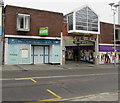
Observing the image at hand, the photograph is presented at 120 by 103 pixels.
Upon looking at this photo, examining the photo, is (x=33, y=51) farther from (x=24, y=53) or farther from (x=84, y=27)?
(x=84, y=27)

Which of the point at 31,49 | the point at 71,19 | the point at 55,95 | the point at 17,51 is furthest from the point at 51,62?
the point at 55,95

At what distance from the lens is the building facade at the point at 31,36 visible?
18.4 m

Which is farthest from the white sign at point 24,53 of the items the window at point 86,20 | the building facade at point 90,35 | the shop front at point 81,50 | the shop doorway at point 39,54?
the window at point 86,20

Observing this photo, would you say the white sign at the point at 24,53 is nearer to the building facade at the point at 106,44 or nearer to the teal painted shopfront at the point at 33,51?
the teal painted shopfront at the point at 33,51

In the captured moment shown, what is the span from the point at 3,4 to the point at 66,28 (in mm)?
9235

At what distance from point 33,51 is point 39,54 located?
0.99 meters

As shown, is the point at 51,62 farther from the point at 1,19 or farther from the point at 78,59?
the point at 78,59

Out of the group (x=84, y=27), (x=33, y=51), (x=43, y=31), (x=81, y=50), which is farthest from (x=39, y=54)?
(x=81, y=50)

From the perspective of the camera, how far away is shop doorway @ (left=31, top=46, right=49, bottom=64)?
68.2ft

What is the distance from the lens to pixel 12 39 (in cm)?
1852

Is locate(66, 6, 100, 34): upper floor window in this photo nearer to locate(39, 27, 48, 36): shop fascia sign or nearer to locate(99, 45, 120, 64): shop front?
locate(99, 45, 120, 64): shop front

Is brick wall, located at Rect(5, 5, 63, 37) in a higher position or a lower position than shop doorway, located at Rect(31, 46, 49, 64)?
higher

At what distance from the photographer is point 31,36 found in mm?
19578

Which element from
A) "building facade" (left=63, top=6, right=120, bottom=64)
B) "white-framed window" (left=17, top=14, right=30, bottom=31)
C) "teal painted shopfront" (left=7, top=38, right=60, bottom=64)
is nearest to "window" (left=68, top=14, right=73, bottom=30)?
"building facade" (left=63, top=6, right=120, bottom=64)
